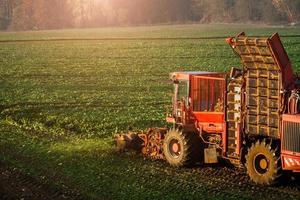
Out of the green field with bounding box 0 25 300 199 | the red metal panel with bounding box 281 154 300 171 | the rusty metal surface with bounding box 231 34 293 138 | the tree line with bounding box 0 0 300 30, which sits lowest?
the green field with bounding box 0 25 300 199

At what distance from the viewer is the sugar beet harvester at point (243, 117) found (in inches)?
580

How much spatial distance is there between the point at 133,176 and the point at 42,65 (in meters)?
44.0

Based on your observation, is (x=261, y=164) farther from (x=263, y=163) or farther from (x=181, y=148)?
(x=181, y=148)

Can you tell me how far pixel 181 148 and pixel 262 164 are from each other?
2.87m

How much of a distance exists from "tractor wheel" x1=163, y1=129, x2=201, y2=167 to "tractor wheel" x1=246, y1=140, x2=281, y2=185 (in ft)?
7.39

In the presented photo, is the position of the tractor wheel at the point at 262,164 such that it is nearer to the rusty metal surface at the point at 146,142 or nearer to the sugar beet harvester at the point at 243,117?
the sugar beet harvester at the point at 243,117

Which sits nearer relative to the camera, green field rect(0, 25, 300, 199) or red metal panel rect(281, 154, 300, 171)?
red metal panel rect(281, 154, 300, 171)

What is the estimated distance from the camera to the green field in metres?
15.5

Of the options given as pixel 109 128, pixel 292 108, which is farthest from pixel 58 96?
pixel 292 108

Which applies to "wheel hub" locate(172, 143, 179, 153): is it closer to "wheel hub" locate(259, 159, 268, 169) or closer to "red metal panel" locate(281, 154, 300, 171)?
"wheel hub" locate(259, 159, 268, 169)

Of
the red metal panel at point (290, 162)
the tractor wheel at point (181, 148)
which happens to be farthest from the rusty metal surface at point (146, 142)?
the red metal panel at point (290, 162)

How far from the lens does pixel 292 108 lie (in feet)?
47.8

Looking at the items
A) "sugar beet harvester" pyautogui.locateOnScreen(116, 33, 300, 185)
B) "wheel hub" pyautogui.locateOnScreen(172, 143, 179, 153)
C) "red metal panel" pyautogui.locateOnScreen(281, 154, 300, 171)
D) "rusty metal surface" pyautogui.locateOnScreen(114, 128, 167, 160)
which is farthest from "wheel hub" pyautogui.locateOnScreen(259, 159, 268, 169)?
"rusty metal surface" pyautogui.locateOnScreen(114, 128, 167, 160)

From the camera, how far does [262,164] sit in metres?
15.2
